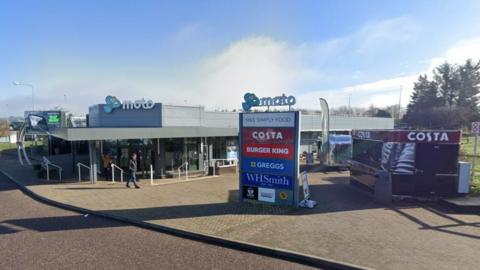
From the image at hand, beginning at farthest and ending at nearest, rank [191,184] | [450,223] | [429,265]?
[191,184]
[450,223]
[429,265]

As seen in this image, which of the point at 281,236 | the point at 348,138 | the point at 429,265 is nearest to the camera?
the point at 429,265

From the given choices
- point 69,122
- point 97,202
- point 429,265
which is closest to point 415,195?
point 429,265

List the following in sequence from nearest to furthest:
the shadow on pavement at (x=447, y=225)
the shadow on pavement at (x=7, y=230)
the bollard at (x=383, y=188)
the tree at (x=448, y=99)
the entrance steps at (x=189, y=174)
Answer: the shadow on pavement at (x=447, y=225)
the shadow on pavement at (x=7, y=230)
the bollard at (x=383, y=188)
the entrance steps at (x=189, y=174)
the tree at (x=448, y=99)

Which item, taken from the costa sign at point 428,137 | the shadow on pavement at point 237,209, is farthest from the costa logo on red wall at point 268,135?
the costa sign at point 428,137

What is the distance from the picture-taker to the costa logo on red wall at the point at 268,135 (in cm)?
1032

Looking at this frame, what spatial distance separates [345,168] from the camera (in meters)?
21.5

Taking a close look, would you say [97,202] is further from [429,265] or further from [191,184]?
[429,265]

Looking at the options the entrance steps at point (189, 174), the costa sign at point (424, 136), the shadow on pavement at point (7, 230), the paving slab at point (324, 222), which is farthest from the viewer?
the entrance steps at point (189, 174)

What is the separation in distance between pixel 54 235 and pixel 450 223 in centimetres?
1039

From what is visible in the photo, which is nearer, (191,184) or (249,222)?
(249,222)

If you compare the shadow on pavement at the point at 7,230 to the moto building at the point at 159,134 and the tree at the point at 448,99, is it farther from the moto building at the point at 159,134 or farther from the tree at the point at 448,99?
the tree at the point at 448,99

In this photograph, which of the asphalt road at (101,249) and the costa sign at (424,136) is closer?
the asphalt road at (101,249)

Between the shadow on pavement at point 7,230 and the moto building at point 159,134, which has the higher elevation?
the moto building at point 159,134

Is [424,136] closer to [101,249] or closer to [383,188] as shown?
[383,188]
